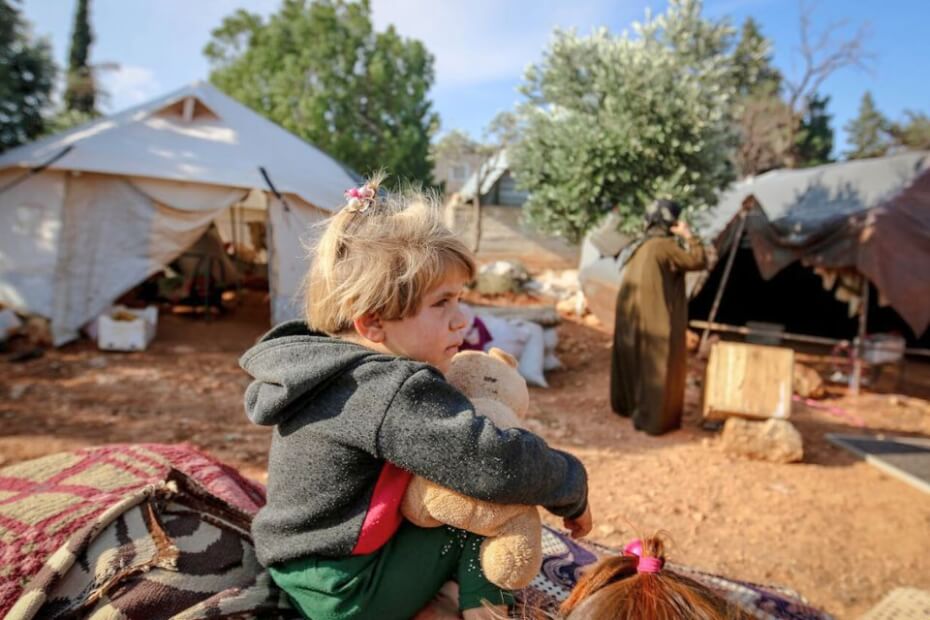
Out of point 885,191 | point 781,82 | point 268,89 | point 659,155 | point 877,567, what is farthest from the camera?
point 781,82

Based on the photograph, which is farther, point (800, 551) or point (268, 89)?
point (268, 89)

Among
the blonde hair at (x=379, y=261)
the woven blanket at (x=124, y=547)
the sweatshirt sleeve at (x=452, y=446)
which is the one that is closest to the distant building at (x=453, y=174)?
the woven blanket at (x=124, y=547)

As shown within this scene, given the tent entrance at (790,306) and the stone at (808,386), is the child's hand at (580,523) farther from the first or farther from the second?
the tent entrance at (790,306)

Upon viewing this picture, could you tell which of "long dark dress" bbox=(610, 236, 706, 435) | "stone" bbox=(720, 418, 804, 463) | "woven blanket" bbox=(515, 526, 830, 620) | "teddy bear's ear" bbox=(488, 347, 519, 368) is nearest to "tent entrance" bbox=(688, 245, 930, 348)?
"long dark dress" bbox=(610, 236, 706, 435)

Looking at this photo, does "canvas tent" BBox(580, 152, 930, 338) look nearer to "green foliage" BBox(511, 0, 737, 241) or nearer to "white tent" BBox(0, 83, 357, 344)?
"green foliage" BBox(511, 0, 737, 241)

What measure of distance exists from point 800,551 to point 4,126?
44.6 ft

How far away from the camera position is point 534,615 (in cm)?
120

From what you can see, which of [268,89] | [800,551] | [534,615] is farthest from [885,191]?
[268,89]

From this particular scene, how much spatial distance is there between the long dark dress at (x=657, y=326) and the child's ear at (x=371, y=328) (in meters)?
4.92

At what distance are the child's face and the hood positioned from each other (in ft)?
0.32

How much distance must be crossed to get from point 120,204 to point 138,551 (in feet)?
28.6

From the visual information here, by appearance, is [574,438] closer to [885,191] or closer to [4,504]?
[4,504]

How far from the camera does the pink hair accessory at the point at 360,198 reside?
Result: 1318 mm

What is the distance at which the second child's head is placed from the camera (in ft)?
4.02
